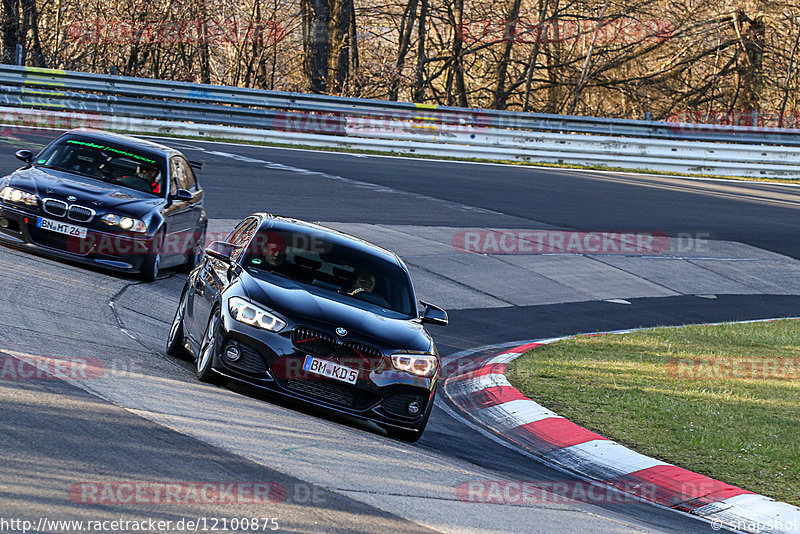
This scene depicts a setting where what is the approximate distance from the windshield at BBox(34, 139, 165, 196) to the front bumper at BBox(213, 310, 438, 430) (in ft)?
17.7

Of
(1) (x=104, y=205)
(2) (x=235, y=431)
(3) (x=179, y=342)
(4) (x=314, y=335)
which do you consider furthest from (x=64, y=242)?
(2) (x=235, y=431)

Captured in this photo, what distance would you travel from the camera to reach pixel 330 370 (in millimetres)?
7375

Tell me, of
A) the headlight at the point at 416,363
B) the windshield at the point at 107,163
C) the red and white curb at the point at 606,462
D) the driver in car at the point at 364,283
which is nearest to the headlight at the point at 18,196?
the windshield at the point at 107,163

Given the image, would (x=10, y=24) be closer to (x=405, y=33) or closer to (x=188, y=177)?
(x=405, y=33)

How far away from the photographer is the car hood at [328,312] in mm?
7562

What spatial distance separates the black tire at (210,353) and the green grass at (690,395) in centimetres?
316

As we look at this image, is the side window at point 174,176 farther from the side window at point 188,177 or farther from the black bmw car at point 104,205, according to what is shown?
the side window at point 188,177

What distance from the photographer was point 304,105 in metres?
26.8

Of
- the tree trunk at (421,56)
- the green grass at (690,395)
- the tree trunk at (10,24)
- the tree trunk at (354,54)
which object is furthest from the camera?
the tree trunk at (421,56)

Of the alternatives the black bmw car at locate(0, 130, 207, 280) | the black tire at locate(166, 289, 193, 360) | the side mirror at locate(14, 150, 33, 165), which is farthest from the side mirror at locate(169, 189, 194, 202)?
the black tire at locate(166, 289, 193, 360)

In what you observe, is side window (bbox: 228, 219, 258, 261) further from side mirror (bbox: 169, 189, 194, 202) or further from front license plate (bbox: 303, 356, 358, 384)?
side mirror (bbox: 169, 189, 194, 202)

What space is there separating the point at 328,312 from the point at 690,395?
4.14 meters

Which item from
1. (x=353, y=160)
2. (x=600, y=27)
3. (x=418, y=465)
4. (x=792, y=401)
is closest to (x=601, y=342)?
(x=792, y=401)

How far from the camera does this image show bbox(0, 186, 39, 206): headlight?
445 inches
